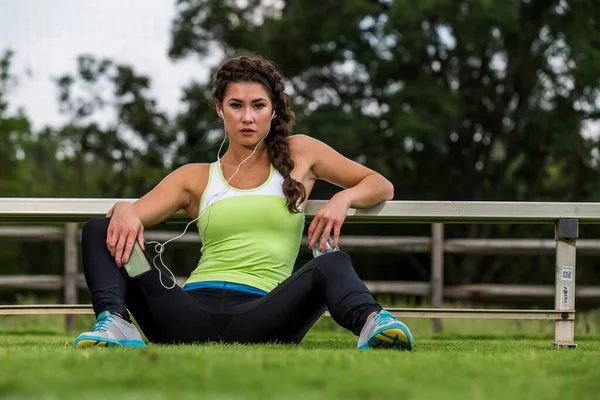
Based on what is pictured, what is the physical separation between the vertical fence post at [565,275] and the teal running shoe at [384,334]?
3.26 ft

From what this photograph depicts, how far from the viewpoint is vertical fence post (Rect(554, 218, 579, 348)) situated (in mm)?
4016

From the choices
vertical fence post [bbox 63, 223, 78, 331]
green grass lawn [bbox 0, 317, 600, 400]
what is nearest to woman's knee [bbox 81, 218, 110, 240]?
green grass lawn [bbox 0, 317, 600, 400]

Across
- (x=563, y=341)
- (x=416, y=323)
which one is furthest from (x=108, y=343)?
(x=416, y=323)

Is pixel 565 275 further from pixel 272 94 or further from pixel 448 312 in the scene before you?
pixel 272 94

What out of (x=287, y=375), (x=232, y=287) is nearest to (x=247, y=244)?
(x=232, y=287)

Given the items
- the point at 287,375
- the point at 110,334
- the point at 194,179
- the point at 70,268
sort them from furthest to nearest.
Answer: the point at 70,268 < the point at 194,179 < the point at 110,334 < the point at 287,375

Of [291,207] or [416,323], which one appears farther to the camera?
[416,323]

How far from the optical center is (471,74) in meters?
16.6

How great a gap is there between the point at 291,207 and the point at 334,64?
13.3 m

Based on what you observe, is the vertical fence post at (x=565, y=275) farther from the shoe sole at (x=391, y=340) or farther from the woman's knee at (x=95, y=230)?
the woman's knee at (x=95, y=230)

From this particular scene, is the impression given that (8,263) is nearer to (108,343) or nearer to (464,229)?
(464,229)

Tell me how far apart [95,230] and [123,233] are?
0.12m

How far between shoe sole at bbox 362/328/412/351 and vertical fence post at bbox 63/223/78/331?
5846 millimetres

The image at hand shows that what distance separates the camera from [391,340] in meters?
3.26
